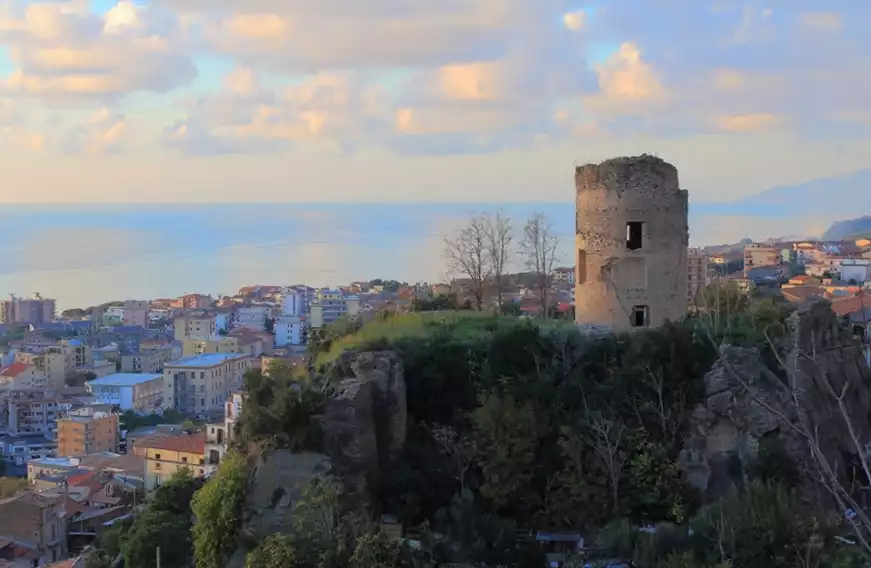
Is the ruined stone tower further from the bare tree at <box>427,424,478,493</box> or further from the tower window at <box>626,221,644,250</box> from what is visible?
the bare tree at <box>427,424,478,493</box>

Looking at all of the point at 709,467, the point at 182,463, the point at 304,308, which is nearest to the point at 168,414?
the point at 182,463

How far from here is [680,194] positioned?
1500cm

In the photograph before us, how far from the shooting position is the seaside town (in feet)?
83.1

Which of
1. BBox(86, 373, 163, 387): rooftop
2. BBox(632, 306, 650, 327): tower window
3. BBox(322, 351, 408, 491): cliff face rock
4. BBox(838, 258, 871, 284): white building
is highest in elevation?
BBox(838, 258, 871, 284): white building

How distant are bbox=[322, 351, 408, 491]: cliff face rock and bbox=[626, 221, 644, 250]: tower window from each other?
399 centimetres

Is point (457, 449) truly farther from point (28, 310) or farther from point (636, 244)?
point (28, 310)

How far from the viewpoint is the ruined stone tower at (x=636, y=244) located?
14.8 metres

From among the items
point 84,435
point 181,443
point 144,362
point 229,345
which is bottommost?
point 84,435

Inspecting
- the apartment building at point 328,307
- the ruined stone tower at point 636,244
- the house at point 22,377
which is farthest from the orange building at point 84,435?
the ruined stone tower at point 636,244

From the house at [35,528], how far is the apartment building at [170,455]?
3783 millimetres

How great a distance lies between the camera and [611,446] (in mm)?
12602

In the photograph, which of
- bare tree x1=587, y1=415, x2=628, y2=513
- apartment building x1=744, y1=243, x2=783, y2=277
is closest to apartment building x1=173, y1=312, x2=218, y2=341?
apartment building x1=744, y1=243, x2=783, y2=277

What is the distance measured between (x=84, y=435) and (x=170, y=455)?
10631 mm

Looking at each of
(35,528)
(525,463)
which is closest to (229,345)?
(35,528)
